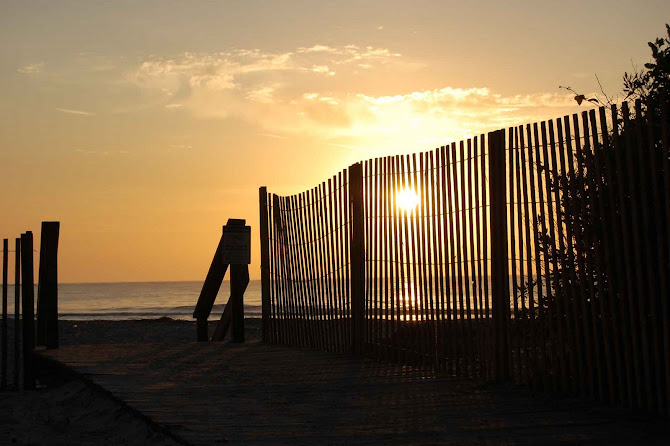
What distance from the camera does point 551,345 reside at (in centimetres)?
543

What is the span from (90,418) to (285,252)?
4.27 meters

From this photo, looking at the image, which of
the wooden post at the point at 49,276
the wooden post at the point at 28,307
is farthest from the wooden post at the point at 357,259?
the wooden post at the point at 28,307

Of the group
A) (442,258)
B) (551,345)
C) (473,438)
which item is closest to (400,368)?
(442,258)

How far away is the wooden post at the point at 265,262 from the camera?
409 inches

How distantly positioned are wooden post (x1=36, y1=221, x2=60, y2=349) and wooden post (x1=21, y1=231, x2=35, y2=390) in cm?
16

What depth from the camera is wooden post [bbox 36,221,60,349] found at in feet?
30.0

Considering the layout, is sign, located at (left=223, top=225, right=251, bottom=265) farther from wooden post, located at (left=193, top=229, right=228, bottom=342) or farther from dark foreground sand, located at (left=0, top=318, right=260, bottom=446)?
dark foreground sand, located at (left=0, top=318, right=260, bottom=446)

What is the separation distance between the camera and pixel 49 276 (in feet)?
30.0

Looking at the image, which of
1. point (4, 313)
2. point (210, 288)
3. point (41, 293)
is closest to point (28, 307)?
point (41, 293)

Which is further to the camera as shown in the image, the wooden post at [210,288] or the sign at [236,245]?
the wooden post at [210,288]

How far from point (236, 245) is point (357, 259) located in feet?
8.27

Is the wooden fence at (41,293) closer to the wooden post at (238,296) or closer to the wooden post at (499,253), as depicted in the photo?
the wooden post at (238,296)

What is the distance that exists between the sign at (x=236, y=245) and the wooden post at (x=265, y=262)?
33 centimetres

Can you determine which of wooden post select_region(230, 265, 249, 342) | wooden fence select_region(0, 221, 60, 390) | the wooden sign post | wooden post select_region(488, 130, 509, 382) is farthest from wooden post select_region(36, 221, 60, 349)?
wooden post select_region(488, 130, 509, 382)
